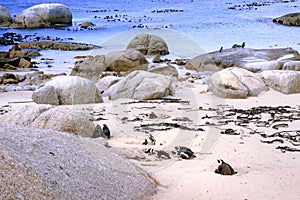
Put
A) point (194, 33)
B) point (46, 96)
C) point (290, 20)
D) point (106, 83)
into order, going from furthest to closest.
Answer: point (290, 20)
point (194, 33)
point (106, 83)
point (46, 96)

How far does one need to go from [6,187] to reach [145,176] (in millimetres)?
1302

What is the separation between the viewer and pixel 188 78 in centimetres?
1107

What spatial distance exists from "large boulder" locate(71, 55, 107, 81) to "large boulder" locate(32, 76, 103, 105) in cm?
414

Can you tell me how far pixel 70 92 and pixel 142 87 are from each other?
1.26 meters

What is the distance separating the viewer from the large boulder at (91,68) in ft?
38.9

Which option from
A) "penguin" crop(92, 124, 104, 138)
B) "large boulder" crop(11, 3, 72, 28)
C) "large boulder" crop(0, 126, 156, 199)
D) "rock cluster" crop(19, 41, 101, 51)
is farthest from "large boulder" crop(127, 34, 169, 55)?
"large boulder" crop(11, 3, 72, 28)

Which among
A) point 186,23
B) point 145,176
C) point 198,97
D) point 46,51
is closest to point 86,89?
point 198,97


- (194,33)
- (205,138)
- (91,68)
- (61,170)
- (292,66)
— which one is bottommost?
(194,33)

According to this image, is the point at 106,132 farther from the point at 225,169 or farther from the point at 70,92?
the point at 70,92

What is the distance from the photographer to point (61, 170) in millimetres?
2600

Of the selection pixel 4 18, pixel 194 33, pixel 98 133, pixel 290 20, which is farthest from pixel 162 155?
pixel 4 18

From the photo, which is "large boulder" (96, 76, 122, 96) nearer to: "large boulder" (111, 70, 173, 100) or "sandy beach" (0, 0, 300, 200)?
"large boulder" (111, 70, 173, 100)

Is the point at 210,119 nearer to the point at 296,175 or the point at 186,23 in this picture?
the point at 296,175

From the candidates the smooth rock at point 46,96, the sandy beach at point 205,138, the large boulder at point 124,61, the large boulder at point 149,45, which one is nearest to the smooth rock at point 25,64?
the large boulder at point 124,61
